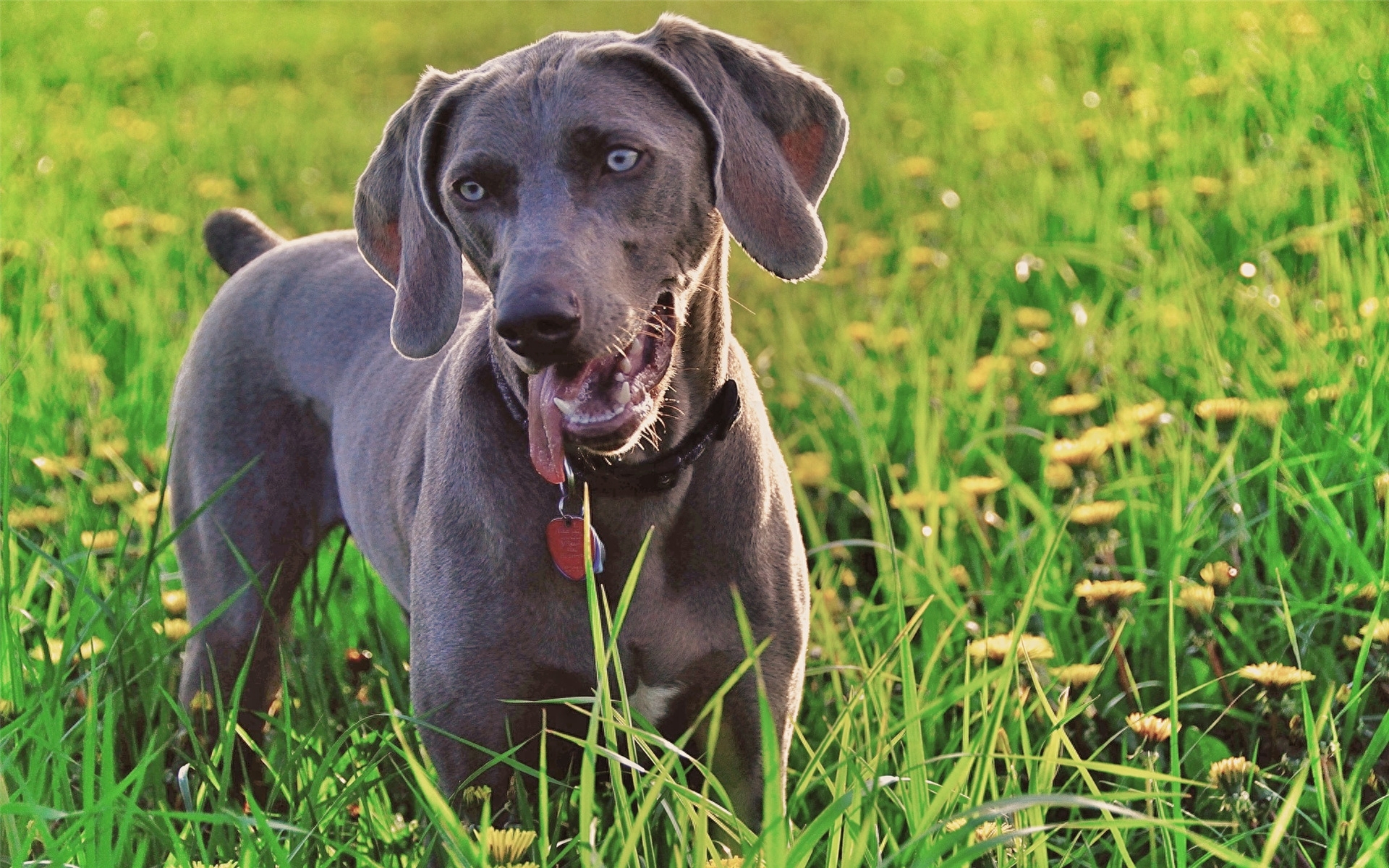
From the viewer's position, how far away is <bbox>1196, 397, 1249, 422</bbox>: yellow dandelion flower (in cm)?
322

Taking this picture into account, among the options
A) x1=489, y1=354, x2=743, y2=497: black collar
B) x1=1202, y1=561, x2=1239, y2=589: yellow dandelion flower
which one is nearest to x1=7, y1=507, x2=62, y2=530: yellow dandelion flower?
x1=489, y1=354, x2=743, y2=497: black collar

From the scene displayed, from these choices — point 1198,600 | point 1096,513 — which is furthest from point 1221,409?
point 1198,600

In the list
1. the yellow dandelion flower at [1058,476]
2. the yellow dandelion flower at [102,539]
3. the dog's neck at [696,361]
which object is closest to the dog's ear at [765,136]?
the dog's neck at [696,361]

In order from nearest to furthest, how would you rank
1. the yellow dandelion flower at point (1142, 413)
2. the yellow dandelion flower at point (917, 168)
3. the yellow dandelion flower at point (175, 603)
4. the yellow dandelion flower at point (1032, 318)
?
the yellow dandelion flower at point (1142, 413) → the yellow dandelion flower at point (175, 603) → the yellow dandelion flower at point (1032, 318) → the yellow dandelion flower at point (917, 168)

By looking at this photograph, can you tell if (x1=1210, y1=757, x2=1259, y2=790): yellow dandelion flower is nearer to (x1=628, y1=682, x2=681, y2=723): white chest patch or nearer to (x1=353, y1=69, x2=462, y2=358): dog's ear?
(x1=628, y1=682, x2=681, y2=723): white chest patch

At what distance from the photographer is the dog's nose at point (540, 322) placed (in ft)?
6.79

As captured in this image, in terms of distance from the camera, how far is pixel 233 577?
3.19 meters

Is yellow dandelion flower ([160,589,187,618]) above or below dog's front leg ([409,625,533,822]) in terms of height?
below

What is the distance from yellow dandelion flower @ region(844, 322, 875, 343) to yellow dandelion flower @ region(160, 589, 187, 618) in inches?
82.7

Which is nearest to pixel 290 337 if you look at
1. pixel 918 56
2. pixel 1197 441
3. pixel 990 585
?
pixel 990 585

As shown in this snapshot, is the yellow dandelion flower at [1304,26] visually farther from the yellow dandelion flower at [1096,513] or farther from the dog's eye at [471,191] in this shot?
the dog's eye at [471,191]

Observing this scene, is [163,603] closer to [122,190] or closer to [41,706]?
[41,706]

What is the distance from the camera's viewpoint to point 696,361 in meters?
2.54

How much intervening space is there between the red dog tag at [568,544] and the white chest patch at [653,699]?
238 mm
